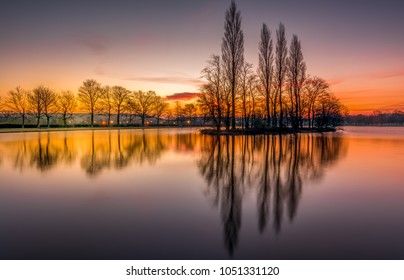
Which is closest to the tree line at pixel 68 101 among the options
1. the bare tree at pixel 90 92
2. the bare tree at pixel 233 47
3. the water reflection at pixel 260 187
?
the bare tree at pixel 90 92

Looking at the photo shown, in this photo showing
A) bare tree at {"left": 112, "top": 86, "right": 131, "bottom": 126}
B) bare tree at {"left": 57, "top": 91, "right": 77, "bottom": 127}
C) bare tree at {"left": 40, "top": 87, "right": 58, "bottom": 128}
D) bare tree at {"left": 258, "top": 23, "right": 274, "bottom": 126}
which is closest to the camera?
bare tree at {"left": 258, "top": 23, "right": 274, "bottom": 126}

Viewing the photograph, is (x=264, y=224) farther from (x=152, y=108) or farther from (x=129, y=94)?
(x=152, y=108)

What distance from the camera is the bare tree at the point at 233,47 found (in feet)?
130

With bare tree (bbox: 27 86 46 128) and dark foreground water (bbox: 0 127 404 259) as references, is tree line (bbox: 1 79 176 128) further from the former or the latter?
dark foreground water (bbox: 0 127 404 259)

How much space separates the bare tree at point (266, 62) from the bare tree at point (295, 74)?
549 cm

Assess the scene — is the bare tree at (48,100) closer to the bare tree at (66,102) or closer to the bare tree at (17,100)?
the bare tree at (66,102)

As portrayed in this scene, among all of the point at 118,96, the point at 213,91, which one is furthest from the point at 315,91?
the point at 118,96

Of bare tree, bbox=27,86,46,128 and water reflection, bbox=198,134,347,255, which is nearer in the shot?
water reflection, bbox=198,134,347,255

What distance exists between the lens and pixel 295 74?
52.9 meters

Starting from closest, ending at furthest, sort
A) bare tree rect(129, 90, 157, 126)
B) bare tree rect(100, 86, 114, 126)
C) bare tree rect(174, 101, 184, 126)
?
bare tree rect(100, 86, 114, 126)
bare tree rect(129, 90, 157, 126)
bare tree rect(174, 101, 184, 126)

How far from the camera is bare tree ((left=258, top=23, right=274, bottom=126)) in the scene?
4641 centimetres

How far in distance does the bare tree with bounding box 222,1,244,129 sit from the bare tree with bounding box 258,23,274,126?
7505 mm

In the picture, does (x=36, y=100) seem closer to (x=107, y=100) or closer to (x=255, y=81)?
(x=107, y=100)

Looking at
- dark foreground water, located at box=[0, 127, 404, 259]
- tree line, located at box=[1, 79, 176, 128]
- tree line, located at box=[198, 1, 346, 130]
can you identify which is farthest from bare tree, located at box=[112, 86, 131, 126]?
dark foreground water, located at box=[0, 127, 404, 259]
